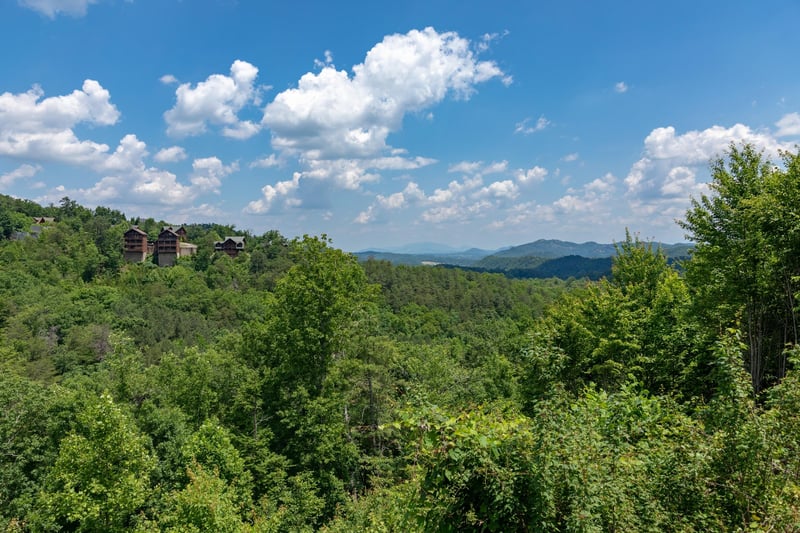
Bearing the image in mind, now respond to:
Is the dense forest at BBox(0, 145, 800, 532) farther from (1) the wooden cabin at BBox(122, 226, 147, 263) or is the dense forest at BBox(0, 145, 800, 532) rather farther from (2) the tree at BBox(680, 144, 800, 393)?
(1) the wooden cabin at BBox(122, 226, 147, 263)

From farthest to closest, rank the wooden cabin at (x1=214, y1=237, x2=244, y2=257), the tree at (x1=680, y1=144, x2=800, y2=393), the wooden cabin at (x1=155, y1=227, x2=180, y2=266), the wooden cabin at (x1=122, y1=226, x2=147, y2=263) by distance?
the wooden cabin at (x1=214, y1=237, x2=244, y2=257) < the wooden cabin at (x1=155, y1=227, x2=180, y2=266) < the wooden cabin at (x1=122, y1=226, x2=147, y2=263) < the tree at (x1=680, y1=144, x2=800, y2=393)

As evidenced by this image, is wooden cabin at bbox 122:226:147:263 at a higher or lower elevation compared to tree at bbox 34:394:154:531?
higher

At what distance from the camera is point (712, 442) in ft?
14.9

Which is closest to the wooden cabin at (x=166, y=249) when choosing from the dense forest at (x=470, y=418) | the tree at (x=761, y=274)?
the dense forest at (x=470, y=418)

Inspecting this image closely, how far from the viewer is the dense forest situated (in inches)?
162

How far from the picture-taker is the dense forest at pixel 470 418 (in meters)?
4.12

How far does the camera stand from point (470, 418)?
4520mm

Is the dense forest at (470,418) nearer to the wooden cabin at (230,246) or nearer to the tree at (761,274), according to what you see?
the tree at (761,274)

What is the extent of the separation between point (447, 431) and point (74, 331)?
66.0m

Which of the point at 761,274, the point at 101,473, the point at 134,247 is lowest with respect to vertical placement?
the point at 101,473

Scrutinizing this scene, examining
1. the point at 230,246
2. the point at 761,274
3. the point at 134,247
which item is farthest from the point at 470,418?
the point at 230,246

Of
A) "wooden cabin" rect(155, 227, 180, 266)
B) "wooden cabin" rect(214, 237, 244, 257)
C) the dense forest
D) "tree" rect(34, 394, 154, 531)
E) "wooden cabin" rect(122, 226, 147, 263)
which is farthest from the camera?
"wooden cabin" rect(214, 237, 244, 257)


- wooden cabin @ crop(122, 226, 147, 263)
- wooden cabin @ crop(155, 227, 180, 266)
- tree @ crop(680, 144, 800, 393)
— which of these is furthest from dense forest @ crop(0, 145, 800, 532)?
wooden cabin @ crop(122, 226, 147, 263)

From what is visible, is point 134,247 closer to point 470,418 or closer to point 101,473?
point 101,473
